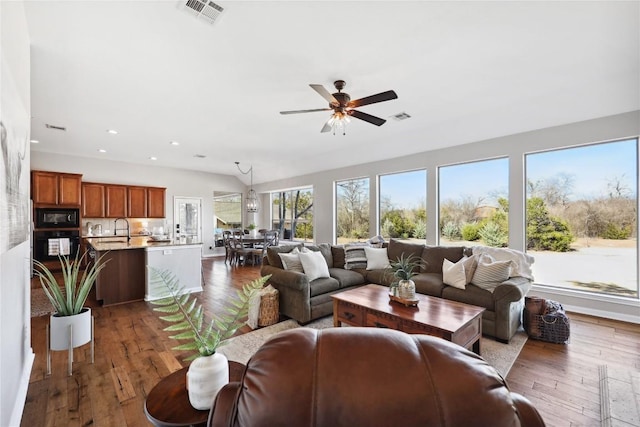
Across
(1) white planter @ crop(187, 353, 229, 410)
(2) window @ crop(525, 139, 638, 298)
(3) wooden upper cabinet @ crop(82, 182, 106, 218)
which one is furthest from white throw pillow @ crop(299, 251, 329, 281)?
(3) wooden upper cabinet @ crop(82, 182, 106, 218)

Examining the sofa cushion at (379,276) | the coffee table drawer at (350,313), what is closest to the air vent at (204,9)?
the coffee table drawer at (350,313)

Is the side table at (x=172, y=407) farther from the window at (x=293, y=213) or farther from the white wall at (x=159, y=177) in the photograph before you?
the white wall at (x=159, y=177)

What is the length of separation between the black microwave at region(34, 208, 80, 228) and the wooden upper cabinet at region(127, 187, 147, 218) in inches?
45.9

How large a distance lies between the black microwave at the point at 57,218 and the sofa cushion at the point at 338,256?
6.23 m

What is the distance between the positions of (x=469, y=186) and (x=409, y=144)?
1355 millimetres

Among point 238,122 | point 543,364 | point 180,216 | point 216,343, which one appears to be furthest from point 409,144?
point 180,216

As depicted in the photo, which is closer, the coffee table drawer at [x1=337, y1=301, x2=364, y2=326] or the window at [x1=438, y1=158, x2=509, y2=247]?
the coffee table drawer at [x1=337, y1=301, x2=364, y2=326]

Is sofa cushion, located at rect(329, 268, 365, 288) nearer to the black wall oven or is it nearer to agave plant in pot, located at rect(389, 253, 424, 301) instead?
agave plant in pot, located at rect(389, 253, 424, 301)

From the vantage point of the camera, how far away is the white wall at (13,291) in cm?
141

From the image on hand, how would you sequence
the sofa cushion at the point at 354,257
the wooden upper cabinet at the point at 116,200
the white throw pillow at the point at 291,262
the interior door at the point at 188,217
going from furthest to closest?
the interior door at the point at 188,217 < the wooden upper cabinet at the point at 116,200 < the sofa cushion at the point at 354,257 < the white throw pillow at the point at 291,262

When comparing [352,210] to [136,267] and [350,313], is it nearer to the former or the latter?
[350,313]

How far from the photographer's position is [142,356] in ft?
8.72

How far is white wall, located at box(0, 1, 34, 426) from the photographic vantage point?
141 cm

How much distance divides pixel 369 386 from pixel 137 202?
28.9 ft
